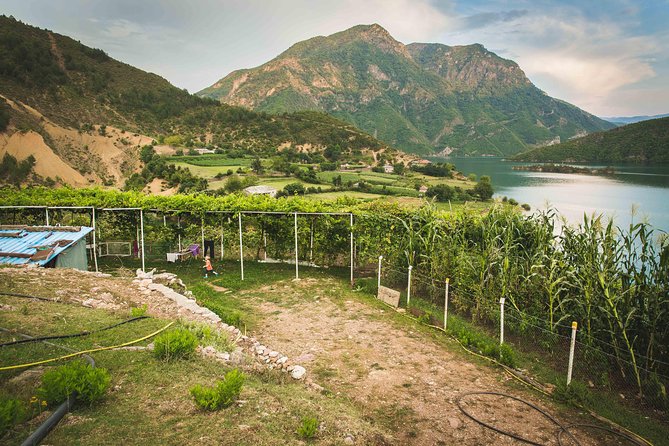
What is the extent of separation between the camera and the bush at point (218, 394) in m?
4.30

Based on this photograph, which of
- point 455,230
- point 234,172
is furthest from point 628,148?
point 455,230

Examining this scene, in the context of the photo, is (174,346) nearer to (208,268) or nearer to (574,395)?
(574,395)

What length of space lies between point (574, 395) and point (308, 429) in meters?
4.60

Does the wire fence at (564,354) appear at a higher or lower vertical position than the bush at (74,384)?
lower

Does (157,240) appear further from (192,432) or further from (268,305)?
(192,432)

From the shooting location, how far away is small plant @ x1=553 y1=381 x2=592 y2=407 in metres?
5.90

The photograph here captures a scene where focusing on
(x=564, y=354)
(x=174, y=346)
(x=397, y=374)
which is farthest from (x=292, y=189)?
(x=174, y=346)

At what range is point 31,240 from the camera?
39.6 feet

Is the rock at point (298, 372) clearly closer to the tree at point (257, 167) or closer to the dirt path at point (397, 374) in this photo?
the dirt path at point (397, 374)

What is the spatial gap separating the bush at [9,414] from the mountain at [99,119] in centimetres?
6574

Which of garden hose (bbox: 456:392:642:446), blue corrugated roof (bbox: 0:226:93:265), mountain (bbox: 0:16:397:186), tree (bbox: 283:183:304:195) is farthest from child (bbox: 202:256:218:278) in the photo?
mountain (bbox: 0:16:397:186)

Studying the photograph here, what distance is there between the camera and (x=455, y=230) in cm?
1126

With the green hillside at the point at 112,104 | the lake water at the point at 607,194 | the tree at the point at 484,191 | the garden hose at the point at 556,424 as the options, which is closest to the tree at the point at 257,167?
the green hillside at the point at 112,104

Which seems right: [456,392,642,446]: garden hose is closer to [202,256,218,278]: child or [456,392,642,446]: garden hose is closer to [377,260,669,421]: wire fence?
[377,260,669,421]: wire fence
